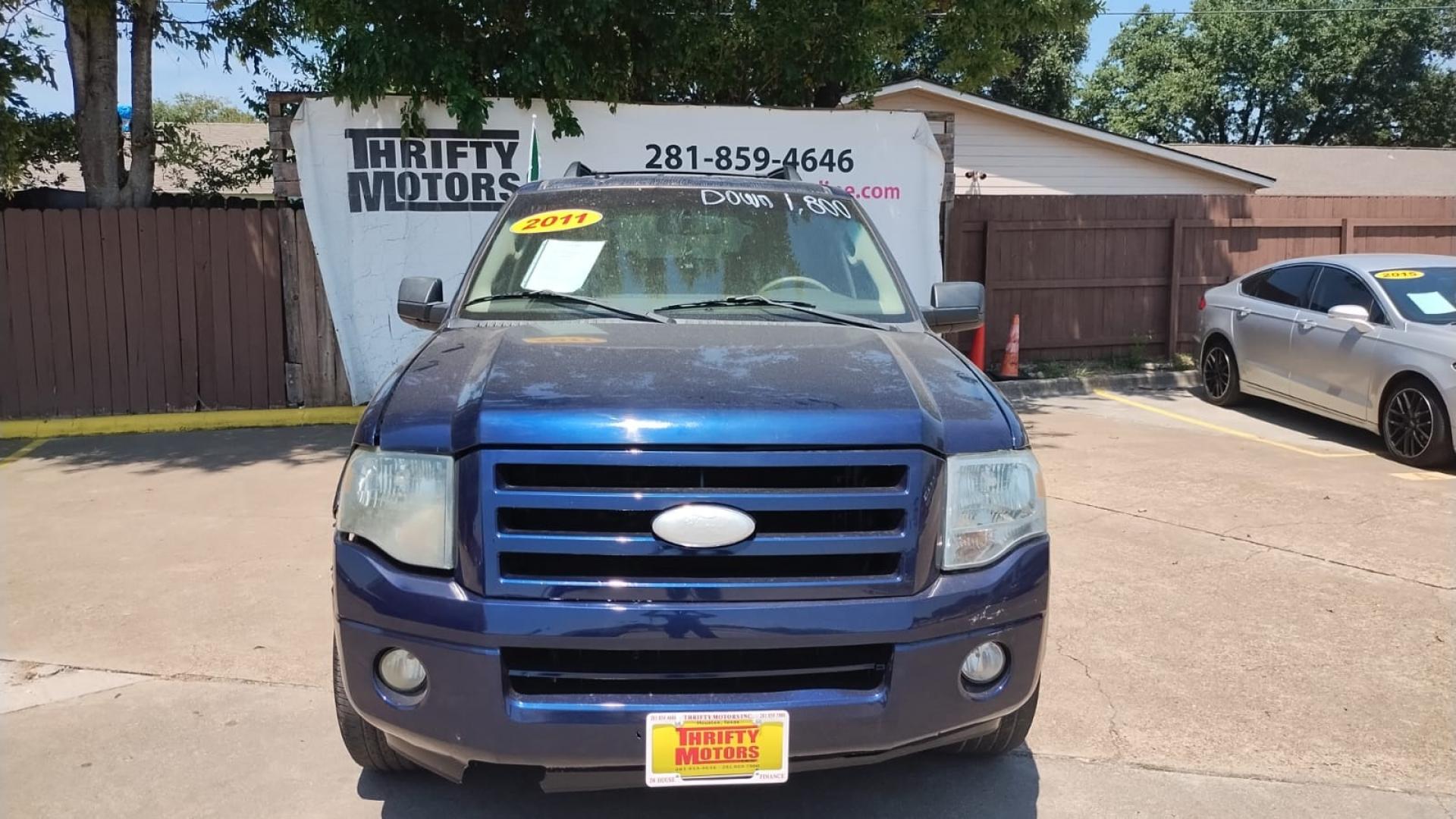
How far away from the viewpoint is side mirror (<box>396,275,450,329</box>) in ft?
15.0

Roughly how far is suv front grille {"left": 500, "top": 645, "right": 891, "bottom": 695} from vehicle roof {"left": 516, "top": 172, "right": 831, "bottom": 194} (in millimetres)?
2576

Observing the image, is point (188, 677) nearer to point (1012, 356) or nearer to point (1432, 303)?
point (1432, 303)

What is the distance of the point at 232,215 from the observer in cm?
971

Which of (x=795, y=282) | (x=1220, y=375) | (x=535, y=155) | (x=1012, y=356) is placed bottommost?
(x=1220, y=375)

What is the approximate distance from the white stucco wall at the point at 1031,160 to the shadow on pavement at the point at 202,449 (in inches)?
487

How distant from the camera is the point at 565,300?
4.08m

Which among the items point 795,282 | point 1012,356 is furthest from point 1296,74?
point 795,282

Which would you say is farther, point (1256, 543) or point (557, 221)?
point (1256, 543)

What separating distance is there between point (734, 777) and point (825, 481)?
2.53 feet

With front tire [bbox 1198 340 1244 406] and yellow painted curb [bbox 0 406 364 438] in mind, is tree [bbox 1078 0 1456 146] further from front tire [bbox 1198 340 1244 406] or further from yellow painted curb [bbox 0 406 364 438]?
yellow painted curb [bbox 0 406 364 438]

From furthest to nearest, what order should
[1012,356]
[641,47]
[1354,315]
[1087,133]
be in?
[1087,133] < [1012,356] < [641,47] < [1354,315]

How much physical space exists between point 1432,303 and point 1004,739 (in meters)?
7.10

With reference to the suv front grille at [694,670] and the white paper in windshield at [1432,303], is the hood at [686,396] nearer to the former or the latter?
the suv front grille at [694,670]

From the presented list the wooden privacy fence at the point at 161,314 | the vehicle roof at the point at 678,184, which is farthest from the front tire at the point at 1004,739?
the wooden privacy fence at the point at 161,314
